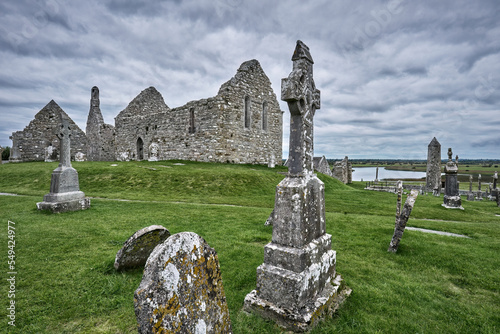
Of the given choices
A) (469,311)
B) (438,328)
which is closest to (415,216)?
(469,311)

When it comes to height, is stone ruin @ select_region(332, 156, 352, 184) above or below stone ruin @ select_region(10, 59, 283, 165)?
below

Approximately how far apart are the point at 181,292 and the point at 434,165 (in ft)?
106

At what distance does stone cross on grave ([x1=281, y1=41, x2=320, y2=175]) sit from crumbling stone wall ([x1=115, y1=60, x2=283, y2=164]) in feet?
55.6

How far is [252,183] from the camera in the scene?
15.1 m

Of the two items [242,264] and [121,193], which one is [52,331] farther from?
[121,193]

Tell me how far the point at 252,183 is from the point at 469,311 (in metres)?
12.2

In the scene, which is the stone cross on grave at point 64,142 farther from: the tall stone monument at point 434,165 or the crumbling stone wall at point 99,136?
the tall stone monument at point 434,165

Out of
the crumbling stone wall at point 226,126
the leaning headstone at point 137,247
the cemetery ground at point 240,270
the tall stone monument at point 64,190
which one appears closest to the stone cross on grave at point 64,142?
the tall stone monument at point 64,190

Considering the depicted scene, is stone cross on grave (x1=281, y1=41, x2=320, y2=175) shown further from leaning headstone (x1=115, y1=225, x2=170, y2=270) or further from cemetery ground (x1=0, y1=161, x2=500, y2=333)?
leaning headstone (x1=115, y1=225, x2=170, y2=270)

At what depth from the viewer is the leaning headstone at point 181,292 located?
4.51 ft

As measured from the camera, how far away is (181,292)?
152 cm

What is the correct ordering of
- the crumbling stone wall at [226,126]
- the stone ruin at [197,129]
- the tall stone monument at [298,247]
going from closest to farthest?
the tall stone monument at [298,247] < the crumbling stone wall at [226,126] < the stone ruin at [197,129]

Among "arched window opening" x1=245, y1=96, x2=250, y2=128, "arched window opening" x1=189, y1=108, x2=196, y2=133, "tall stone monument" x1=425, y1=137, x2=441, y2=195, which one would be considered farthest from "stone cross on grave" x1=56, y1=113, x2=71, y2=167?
"tall stone monument" x1=425, y1=137, x2=441, y2=195

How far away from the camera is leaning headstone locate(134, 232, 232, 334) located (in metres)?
1.38
